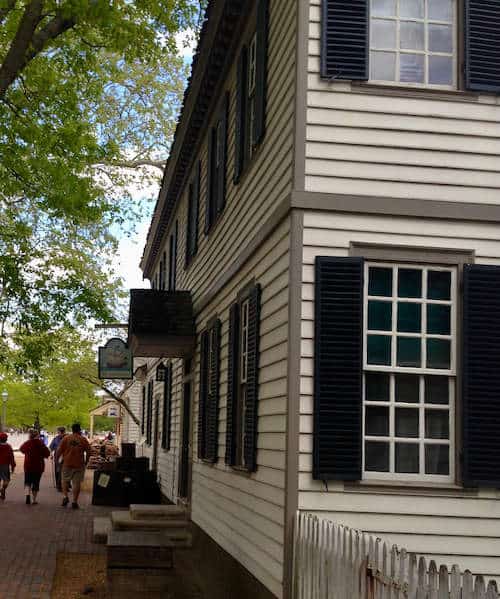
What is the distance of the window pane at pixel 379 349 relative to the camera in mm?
8578

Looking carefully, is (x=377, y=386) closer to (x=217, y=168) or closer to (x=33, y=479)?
(x=217, y=168)

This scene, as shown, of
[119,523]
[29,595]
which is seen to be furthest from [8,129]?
[29,595]

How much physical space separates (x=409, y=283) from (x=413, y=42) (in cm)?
219

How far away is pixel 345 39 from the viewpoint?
8828mm

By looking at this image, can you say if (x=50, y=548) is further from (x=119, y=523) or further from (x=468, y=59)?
(x=468, y=59)

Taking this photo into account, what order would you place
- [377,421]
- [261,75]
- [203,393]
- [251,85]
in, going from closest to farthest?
[377,421] < [261,75] < [251,85] < [203,393]

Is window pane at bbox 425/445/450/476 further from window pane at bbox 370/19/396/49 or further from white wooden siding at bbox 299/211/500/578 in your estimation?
window pane at bbox 370/19/396/49

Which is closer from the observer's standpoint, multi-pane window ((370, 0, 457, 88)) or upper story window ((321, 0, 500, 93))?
upper story window ((321, 0, 500, 93))

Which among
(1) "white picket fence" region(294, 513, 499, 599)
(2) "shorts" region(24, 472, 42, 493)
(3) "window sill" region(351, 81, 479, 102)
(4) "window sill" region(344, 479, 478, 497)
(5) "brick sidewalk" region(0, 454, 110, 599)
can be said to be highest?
(3) "window sill" region(351, 81, 479, 102)

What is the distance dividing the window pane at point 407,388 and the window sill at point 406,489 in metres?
0.71

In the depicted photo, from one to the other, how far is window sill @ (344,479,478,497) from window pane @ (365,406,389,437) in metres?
0.41

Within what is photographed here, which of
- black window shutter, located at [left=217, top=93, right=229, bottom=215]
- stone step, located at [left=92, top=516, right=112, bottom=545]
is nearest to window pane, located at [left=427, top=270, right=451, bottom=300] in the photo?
black window shutter, located at [left=217, top=93, right=229, bottom=215]

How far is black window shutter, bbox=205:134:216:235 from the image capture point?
15.1 m

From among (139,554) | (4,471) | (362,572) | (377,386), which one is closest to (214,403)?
(139,554)
